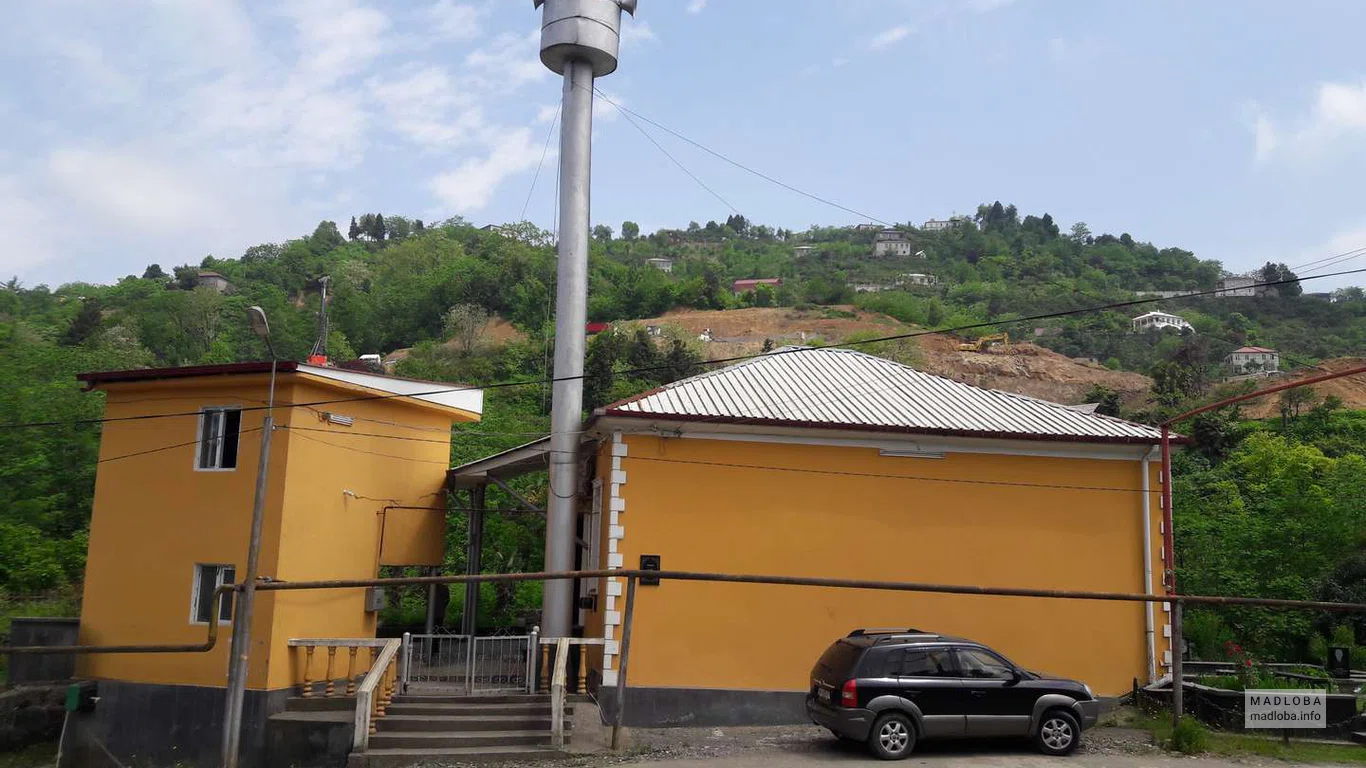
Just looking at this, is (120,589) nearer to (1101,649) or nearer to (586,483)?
(586,483)

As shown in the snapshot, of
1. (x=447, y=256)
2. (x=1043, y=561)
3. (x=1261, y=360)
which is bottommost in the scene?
(x=1043, y=561)

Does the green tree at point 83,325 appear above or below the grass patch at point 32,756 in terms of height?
above

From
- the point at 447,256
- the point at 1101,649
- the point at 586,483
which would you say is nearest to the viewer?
the point at 1101,649

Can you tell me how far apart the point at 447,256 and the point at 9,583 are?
228 ft

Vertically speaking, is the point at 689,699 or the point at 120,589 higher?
the point at 120,589

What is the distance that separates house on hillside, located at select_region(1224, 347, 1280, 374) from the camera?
78000mm

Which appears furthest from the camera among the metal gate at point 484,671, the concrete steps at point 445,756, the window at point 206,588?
the window at point 206,588

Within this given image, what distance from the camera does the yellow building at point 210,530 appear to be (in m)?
15.7

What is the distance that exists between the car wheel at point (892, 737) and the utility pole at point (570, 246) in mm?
Answer: 6553

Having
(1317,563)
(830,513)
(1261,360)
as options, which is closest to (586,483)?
(830,513)

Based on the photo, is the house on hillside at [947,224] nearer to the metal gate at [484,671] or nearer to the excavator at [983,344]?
the excavator at [983,344]

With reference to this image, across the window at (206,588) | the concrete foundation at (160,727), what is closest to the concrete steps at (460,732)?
the concrete foundation at (160,727)

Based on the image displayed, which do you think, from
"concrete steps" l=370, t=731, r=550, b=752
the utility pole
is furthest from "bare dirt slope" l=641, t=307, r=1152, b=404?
"concrete steps" l=370, t=731, r=550, b=752

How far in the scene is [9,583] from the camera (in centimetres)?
2758
